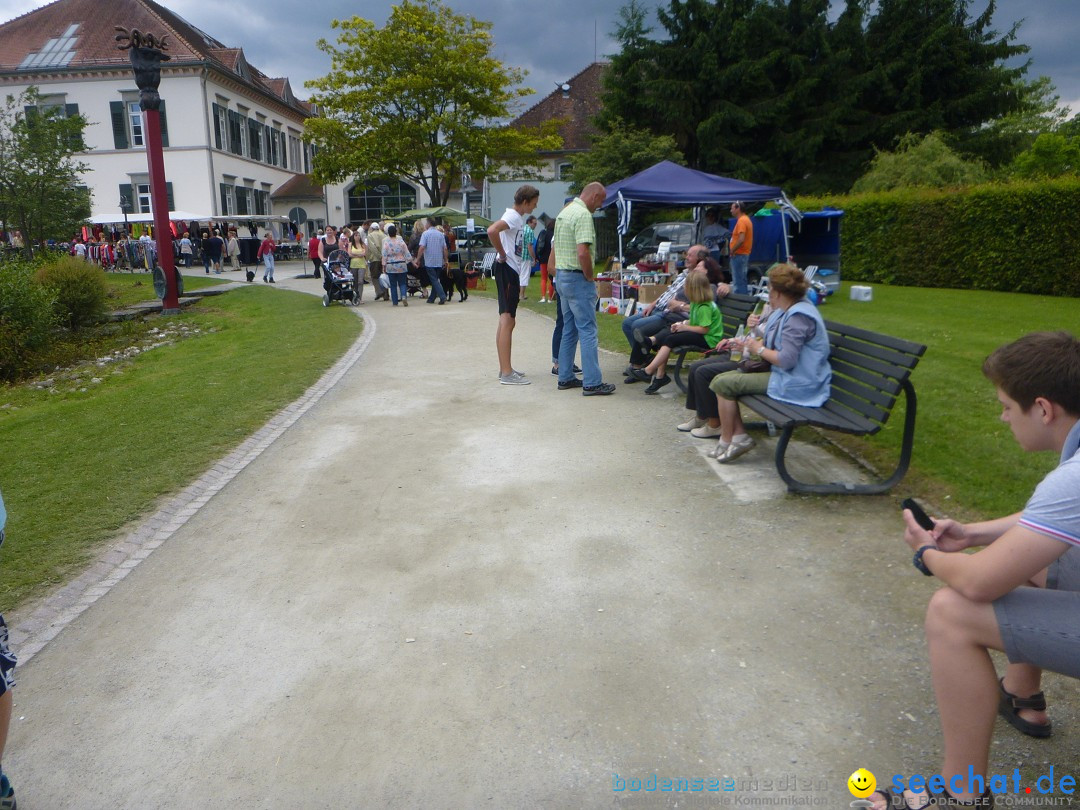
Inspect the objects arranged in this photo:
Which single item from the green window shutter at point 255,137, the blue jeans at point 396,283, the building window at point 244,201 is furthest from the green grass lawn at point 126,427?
the green window shutter at point 255,137

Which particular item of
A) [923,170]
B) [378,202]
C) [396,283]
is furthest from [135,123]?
[923,170]

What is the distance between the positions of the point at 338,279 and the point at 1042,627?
17.7 meters

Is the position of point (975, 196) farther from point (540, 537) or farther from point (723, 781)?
point (723, 781)

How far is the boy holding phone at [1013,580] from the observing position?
221cm

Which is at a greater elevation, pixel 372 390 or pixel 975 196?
pixel 975 196

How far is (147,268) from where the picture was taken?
3616cm

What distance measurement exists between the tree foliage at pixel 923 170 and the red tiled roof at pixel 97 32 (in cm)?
3440

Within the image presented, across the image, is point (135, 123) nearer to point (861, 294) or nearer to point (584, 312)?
point (861, 294)

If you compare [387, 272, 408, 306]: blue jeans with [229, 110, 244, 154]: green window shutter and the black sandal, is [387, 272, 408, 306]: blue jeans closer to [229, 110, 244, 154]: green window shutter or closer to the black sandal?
the black sandal

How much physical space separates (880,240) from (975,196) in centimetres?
329

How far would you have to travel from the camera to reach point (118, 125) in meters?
46.6

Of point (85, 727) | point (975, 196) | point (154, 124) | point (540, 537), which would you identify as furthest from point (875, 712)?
point (975, 196)

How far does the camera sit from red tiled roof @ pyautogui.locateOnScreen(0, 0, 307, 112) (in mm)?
44719

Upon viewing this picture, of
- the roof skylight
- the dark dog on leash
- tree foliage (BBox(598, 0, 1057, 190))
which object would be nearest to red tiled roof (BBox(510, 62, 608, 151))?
tree foliage (BBox(598, 0, 1057, 190))
